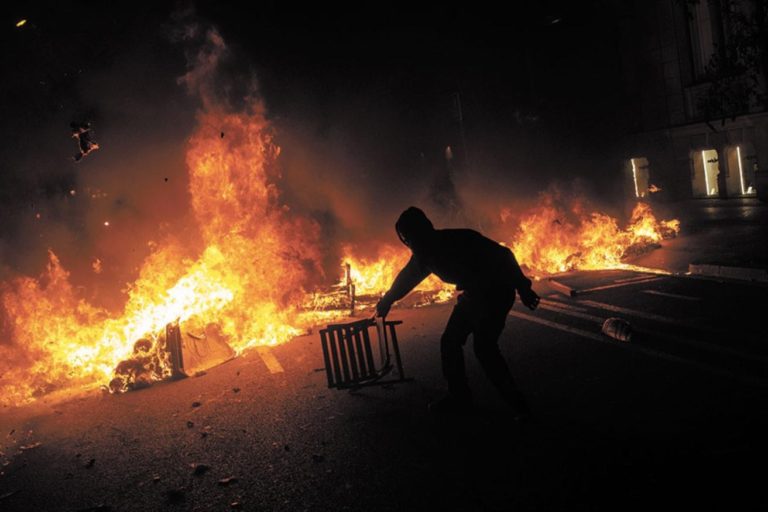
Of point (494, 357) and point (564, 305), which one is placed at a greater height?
point (494, 357)

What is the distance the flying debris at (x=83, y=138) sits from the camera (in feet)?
44.6

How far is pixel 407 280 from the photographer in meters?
5.20

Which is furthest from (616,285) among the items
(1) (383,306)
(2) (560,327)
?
(1) (383,306)

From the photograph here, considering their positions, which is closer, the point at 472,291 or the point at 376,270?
the point at 472,291

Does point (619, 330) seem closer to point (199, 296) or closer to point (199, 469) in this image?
point (199, 469)

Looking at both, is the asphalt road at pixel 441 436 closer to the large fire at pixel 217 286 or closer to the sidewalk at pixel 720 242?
the large fire at pixel 217 286

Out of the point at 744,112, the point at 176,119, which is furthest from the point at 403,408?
the point at 744,112

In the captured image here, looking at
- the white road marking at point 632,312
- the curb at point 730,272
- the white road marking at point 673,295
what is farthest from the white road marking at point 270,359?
the curb at point 730,272

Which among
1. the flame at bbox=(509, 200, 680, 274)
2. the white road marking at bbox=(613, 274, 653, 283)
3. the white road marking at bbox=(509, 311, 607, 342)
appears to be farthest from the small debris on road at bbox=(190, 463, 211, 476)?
the flame at bbox=(509, 200, 680, 274)

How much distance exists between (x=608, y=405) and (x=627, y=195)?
24.8m

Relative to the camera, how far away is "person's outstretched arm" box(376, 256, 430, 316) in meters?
5.10

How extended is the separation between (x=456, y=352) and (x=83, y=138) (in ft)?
41.1

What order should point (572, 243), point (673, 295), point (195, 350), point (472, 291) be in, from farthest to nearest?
point (572, 243), point (673, 295), point (195, 350), point (472, 291)

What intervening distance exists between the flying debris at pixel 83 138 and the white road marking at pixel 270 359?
8092mm
